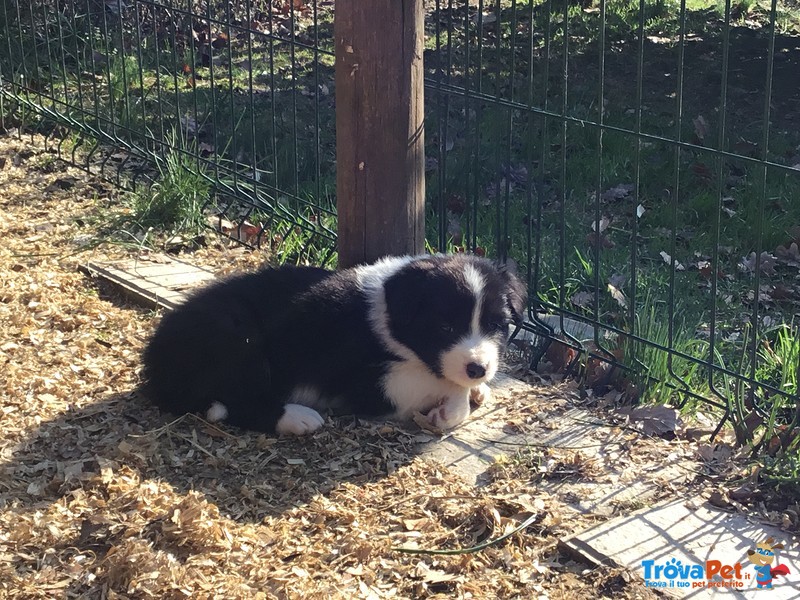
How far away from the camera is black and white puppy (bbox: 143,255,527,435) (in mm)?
3959

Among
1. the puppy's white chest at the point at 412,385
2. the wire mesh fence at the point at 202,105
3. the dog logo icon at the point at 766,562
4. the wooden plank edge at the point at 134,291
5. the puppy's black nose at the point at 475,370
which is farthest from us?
the wire mesh fence at the point at 202,105

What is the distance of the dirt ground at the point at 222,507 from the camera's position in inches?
120

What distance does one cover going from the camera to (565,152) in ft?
15.8

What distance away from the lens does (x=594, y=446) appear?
3.98 metres

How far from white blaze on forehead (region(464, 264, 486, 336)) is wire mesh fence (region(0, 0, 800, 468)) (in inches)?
28.2

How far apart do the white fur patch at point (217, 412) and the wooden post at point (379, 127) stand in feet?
2.98

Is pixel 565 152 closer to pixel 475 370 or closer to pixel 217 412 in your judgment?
→ pixel 475 370

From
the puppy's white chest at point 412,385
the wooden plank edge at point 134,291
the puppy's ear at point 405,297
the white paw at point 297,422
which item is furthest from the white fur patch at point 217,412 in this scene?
the wooden plank edge at point 134,291

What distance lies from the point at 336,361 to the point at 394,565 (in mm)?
1085

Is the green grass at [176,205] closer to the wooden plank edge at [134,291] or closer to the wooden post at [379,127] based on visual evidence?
the wooden plank edge at [134,291]

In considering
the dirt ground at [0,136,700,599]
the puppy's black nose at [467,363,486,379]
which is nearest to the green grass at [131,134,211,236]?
the dirt ground at [0,136,700,599]

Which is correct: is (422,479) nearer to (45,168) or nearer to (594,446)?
(594,446)

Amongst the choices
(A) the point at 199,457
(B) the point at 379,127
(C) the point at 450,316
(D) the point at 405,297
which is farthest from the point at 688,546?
(B) the point at 379,127

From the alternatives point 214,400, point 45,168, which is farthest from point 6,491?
point 45,168
